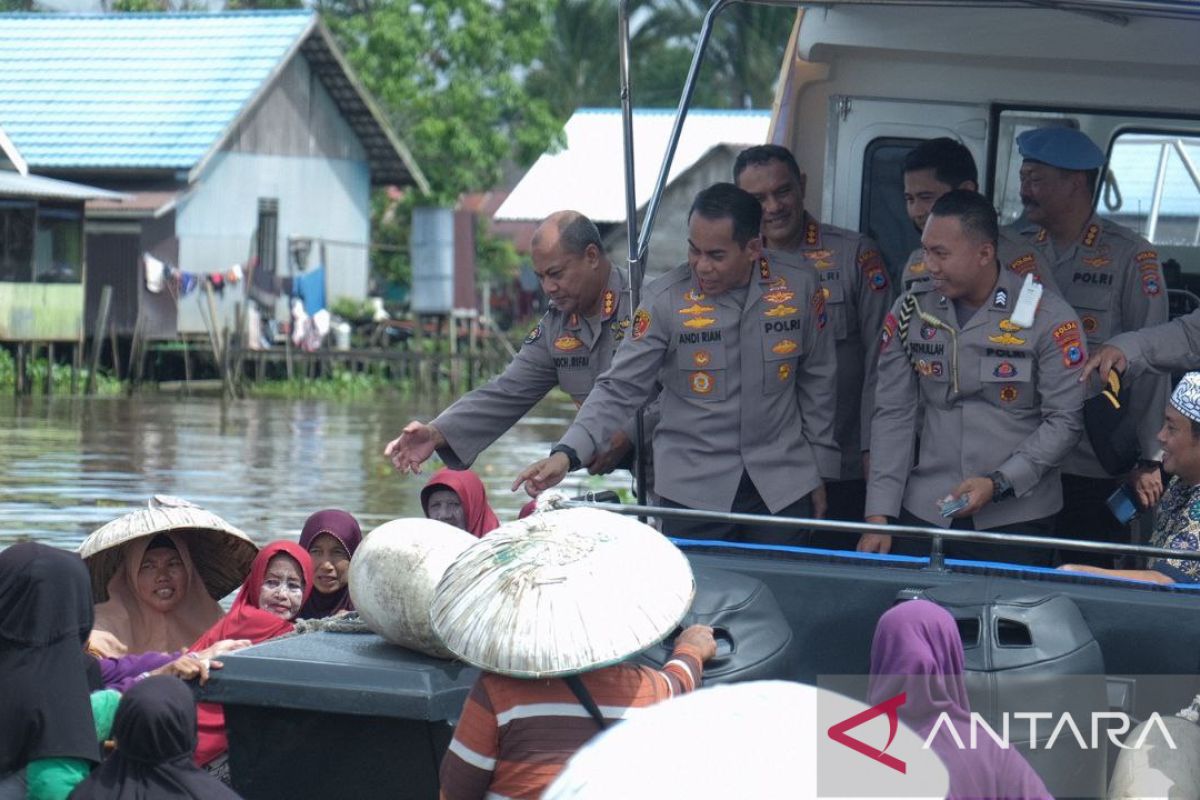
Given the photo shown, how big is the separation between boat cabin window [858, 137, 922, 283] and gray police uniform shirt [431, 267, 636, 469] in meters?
1.34

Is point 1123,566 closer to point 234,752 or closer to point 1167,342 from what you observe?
point 1167,342

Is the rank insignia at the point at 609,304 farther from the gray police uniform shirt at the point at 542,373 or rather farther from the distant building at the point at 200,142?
the distant building at the point at 200,142

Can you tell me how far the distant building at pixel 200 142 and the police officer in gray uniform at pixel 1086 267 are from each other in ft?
86.0

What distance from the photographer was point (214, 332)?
101 ft

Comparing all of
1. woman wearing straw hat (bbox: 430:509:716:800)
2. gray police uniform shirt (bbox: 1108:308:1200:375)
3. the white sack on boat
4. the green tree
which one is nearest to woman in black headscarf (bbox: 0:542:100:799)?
the white sack on boat

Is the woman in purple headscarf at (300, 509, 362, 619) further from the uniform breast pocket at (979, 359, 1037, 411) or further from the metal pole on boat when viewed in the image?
the uniform breast pocket at (979, 359, 1037, 411)

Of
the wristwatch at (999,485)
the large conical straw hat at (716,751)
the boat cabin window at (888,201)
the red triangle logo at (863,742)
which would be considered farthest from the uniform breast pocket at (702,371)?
the large conical straw hat at (716,751)

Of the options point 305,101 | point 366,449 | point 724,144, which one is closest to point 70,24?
point 305,101

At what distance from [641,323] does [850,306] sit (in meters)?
0.82

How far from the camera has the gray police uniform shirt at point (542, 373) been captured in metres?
6.06

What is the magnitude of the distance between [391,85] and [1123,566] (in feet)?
111

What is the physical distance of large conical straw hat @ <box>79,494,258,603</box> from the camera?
554 centimetres

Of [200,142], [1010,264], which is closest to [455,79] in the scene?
[200,142]

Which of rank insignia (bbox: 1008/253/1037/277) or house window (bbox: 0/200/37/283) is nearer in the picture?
rank insignia (bbox: 1008/253/1037/277)
